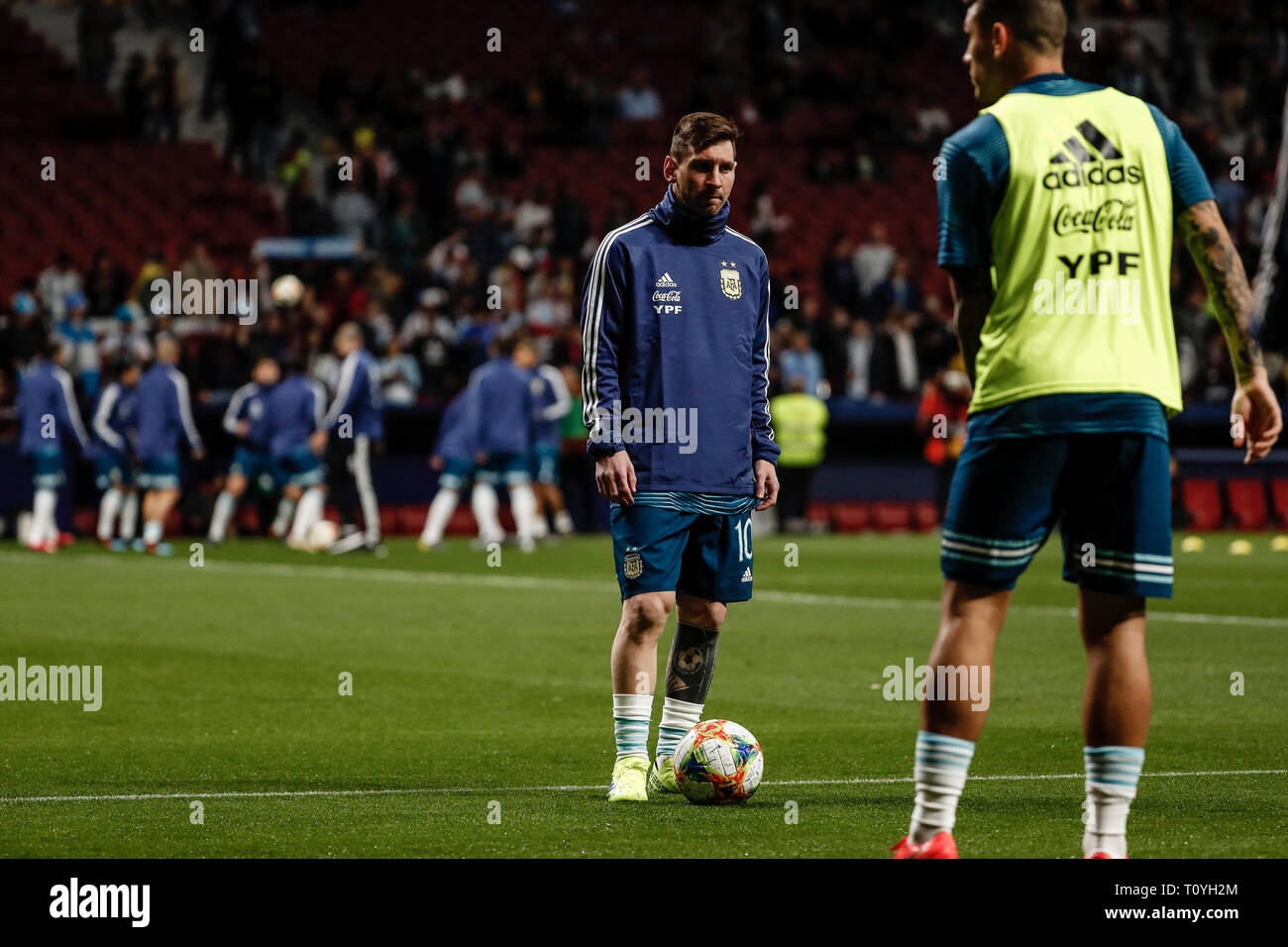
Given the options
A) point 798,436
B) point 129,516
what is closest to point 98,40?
point 129,516

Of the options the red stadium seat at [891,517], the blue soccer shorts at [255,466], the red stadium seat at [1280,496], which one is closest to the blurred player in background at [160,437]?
the blue soccer shorts at [255,466]

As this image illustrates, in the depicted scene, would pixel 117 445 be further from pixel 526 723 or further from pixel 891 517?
pixel 526 723

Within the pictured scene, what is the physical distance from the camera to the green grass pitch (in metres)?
6.43

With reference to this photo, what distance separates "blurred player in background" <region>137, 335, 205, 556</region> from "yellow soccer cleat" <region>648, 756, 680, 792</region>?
53.2ft

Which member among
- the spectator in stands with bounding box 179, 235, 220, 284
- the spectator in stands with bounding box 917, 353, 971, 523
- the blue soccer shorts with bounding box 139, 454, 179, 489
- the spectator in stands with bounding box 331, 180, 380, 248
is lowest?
the blue soccer shorts with bounding box 139, 454, 179, 489

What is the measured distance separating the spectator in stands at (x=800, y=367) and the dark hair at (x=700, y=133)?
19.2 metres

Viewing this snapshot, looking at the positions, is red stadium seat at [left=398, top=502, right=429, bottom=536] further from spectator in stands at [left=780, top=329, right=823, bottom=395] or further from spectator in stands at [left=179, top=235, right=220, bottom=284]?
spectator in stands at [left=780, top=329, right=823, bottom=395]

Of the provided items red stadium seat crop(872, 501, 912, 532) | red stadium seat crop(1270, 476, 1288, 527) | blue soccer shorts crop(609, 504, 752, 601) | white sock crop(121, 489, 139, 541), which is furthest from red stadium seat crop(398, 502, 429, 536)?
blue soccer shorts crop(609, 504, 752, 601)

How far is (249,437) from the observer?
2362 centimetres

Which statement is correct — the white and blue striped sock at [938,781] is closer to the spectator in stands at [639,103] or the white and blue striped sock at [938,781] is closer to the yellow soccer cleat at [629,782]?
the yellow soccer cleat at [629,782]

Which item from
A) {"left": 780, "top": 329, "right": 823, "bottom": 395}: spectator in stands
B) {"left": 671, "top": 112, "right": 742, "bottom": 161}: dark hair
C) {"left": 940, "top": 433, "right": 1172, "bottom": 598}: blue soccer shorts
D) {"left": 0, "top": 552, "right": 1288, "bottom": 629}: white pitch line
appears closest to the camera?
{"left": 940, "top": 433, "right": 1172, "bottom": 598}: blue soccer shorts

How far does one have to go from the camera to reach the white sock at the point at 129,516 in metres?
24.1

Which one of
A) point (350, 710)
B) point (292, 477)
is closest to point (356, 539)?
point (292, 477)
